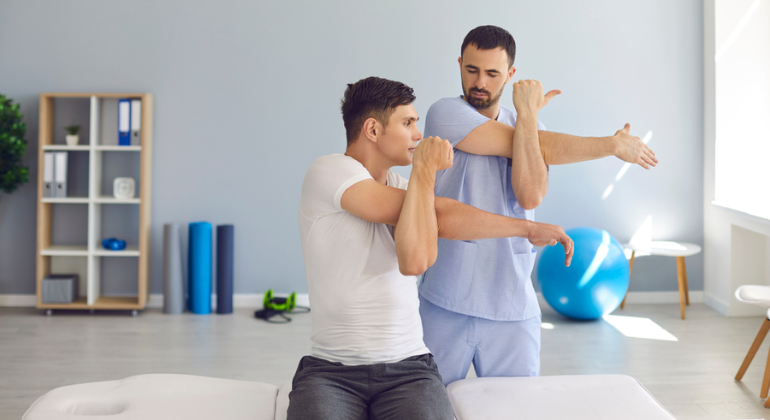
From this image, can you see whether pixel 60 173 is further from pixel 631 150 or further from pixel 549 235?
pixel 631 150

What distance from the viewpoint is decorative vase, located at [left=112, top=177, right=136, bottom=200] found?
414 centimetres

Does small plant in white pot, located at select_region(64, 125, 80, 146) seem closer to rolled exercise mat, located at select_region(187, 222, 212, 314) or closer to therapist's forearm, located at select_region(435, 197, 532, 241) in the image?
rolled exercise mat, located at select_region(187, 222, 212, 314)

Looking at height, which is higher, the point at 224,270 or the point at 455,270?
the point at 455,270

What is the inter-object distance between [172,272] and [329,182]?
121 inches

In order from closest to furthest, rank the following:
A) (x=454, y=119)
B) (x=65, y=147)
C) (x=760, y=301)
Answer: (x=454, y=119), (x=760, y=301), (x=65, y=147)

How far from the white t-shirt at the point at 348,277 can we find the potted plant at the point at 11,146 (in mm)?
3333

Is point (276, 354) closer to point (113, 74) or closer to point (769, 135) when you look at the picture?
point (113, 74)

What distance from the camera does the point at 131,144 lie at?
412 centimetres

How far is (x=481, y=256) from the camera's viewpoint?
167 centimetres

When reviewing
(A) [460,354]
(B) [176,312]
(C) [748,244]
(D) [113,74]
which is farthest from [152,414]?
(C) [748,244]

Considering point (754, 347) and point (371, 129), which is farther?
point (754, 347)

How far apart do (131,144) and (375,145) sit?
314 centimetres

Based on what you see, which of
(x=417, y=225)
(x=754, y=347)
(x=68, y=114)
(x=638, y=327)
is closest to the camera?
(x=417, y=225)

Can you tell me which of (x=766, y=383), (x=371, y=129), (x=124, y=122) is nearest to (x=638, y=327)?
(x=766, y=383)
